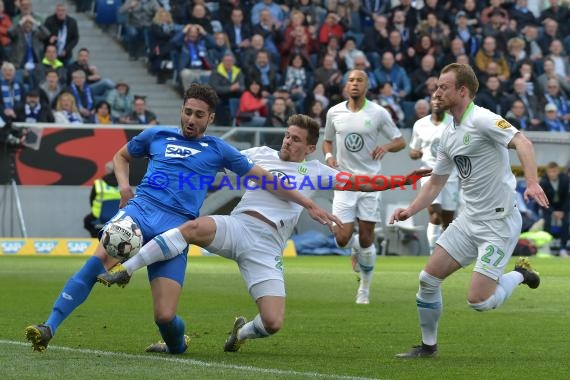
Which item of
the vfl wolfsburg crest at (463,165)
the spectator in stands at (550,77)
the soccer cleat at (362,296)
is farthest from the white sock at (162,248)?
the spectator in stands at (550,77)

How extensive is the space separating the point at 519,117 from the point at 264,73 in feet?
18.3

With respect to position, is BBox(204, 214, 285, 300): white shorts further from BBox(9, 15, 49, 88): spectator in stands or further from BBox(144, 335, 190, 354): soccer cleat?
BBox(9, 15, 49, 88): spectator in stands

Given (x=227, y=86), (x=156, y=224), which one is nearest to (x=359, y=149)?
(x=156, y=224)

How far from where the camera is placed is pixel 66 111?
84.5ft

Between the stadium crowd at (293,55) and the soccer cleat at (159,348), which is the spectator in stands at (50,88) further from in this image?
the soccer cleat at (159,348)

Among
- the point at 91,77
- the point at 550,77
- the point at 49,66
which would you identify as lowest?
the point at 91,77

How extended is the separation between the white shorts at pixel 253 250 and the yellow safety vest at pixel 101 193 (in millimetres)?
14469

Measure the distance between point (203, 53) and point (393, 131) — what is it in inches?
481

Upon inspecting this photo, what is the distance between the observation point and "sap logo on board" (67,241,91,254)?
81.8ft

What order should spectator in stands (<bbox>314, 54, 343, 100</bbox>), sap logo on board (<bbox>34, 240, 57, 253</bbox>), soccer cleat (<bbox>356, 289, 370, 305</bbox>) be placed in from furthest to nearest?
spectator in stands (<bbox>314, 54, 343, 100</bbox>) → sap logo on board (<bbox>34, 240, 57, 253</bbox>) → soccer cleat (<bbox>356, 289, 370, 305</bbox>)

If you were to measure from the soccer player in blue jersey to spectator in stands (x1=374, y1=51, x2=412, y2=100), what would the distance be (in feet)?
61.4

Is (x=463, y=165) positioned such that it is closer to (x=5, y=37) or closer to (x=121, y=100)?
(x=121, y=100)

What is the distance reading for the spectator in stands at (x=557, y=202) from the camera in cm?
2709

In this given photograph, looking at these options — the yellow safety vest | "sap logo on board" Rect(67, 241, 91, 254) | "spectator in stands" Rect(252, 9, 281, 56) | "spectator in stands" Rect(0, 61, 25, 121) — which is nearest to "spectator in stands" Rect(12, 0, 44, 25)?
"spectator in stands" Rect(0, 61, 25, 121)
